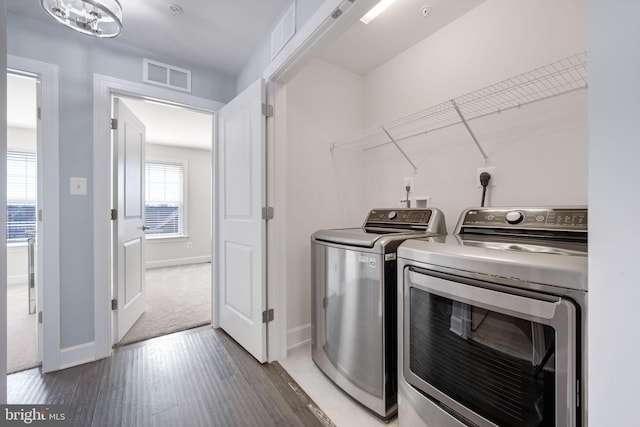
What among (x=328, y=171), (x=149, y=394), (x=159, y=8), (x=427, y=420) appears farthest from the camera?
(x=328, y=171)

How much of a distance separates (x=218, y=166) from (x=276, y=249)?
1064 millimetres

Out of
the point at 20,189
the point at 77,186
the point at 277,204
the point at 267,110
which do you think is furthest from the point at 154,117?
the point at 277,204

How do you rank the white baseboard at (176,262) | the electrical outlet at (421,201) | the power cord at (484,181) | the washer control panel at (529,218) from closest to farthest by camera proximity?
the washer control panel at (529,218) → the power cord at (484,181) → the electrical outlet at (421,201) → the white baseboard at (176,262)

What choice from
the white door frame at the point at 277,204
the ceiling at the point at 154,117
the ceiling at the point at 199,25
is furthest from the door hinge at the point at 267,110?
the ceiling at the point at 154,117

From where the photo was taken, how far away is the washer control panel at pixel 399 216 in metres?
1.65

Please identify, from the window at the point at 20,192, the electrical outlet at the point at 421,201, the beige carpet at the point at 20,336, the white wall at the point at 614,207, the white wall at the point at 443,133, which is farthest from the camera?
the window at the point at 20,192

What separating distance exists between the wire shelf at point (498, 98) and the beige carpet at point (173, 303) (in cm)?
224

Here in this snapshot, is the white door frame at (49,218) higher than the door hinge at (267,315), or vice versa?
the white door frame at (49,218)

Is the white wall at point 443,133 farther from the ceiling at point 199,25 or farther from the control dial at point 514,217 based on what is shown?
the ceiling at point 199,25

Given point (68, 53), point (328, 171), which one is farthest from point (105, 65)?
point (328, 171)

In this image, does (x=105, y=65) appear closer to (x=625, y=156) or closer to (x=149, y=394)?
(x=149, y=394)

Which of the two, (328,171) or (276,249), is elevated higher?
(328,171)

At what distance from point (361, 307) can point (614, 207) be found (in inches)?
42.6

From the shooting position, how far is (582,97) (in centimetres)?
130
